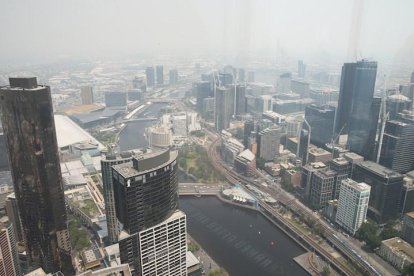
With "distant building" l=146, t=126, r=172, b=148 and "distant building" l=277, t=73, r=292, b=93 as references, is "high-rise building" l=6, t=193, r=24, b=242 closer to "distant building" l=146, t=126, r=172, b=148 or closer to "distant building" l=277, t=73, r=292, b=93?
"distant building" l=146, t=126, r=172, b=148

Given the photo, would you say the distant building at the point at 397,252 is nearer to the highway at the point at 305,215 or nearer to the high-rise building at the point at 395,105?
the highway at the point at 305,215

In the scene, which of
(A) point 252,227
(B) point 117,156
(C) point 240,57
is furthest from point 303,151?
(B) point 117,156

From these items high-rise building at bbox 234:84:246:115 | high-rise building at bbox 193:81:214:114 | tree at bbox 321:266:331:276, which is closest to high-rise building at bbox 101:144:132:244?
tree at bbox 321:266:331:276

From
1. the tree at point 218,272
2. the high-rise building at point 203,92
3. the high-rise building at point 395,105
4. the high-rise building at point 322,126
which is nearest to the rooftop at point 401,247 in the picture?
the tree at point 218,272

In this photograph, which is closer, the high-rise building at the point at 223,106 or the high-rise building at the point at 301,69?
the high-rise building at the point at 223,106

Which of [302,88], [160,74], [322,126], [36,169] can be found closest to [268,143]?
[322,126]

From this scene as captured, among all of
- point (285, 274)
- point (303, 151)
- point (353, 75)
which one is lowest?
point (285, 274)

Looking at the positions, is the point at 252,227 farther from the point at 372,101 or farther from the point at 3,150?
the point at 3,150
